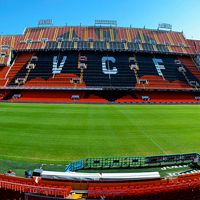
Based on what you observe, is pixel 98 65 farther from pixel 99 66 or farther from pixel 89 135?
pixel 89 135

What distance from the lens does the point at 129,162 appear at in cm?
2120

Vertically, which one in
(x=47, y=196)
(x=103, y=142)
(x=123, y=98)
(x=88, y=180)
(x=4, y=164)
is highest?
(x=123, y=98)

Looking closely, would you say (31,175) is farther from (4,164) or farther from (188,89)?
(188,89)

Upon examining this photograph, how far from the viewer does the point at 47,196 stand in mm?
13828

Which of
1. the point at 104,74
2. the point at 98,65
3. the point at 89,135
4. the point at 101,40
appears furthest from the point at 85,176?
the point at 101,40

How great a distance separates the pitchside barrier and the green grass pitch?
5.47 ft

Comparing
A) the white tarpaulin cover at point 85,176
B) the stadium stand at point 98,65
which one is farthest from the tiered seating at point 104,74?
the white tarpaulin cover at point 85,176

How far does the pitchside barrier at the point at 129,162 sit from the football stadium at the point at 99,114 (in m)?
0.07

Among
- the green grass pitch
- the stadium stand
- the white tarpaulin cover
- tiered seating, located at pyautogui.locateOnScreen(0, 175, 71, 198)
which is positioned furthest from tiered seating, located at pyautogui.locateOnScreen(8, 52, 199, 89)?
tiered seating, located at pyautogui.locateOnScreen(0, 175, 71, 198)

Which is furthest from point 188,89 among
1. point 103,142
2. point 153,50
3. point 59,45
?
point 103,142

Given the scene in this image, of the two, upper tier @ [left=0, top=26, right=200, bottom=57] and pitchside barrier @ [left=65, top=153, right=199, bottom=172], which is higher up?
upper tier @ [left=0, top=26, right=200, bottom=57]

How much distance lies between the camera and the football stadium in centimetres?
1619

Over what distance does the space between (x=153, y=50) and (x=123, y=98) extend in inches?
787

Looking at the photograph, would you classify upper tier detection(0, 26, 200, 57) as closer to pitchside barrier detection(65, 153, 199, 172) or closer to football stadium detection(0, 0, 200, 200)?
football stadium detection(0, 0, 200, 200)
